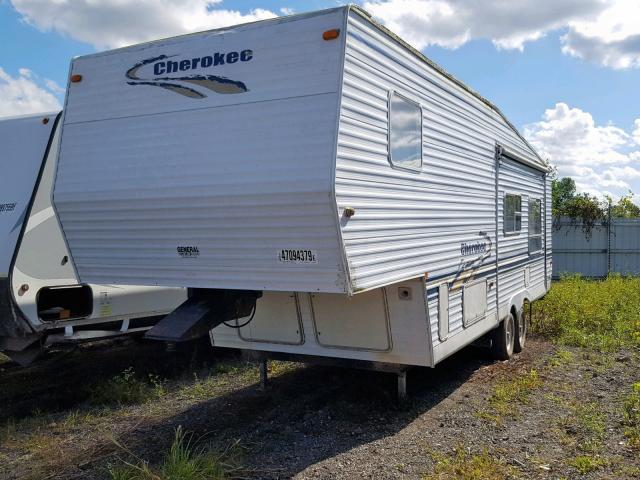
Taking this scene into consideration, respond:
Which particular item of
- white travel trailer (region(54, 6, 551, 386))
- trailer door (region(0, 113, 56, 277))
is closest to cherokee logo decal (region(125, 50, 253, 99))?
white travel trailer (region(54, 6, 551, 386))

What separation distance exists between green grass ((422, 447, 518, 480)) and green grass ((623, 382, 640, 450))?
119cm

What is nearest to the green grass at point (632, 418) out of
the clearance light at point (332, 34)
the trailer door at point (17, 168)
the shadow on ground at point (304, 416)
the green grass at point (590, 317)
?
the shadow on ground at point (304, 416)

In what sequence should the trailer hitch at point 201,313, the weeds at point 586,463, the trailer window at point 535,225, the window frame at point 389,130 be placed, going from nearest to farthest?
the weeds at point 586,463, the window frame at point 389,130, the trailer hitch at point 201,313, the trailer window at point 535,225

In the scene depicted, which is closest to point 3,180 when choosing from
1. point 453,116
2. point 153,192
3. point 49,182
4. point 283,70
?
point 49,182

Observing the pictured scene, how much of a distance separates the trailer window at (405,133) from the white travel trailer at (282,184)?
0.06ft

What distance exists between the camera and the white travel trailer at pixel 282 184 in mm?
4297

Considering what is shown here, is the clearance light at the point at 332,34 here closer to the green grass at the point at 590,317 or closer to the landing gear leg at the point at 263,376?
the landing gear leg at the point at 263,376

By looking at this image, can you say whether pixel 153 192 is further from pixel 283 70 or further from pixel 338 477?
pixel 338 477

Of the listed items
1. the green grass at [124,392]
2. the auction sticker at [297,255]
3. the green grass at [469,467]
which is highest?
the auction sticker at [297,255]

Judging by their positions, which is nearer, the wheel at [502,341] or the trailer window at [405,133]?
the trailer window at [405,133]

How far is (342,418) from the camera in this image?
18.9 ft

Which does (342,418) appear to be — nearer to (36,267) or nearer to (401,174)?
(401,174)

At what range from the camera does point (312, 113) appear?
4273 mm

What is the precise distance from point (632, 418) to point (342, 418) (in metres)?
2.59
